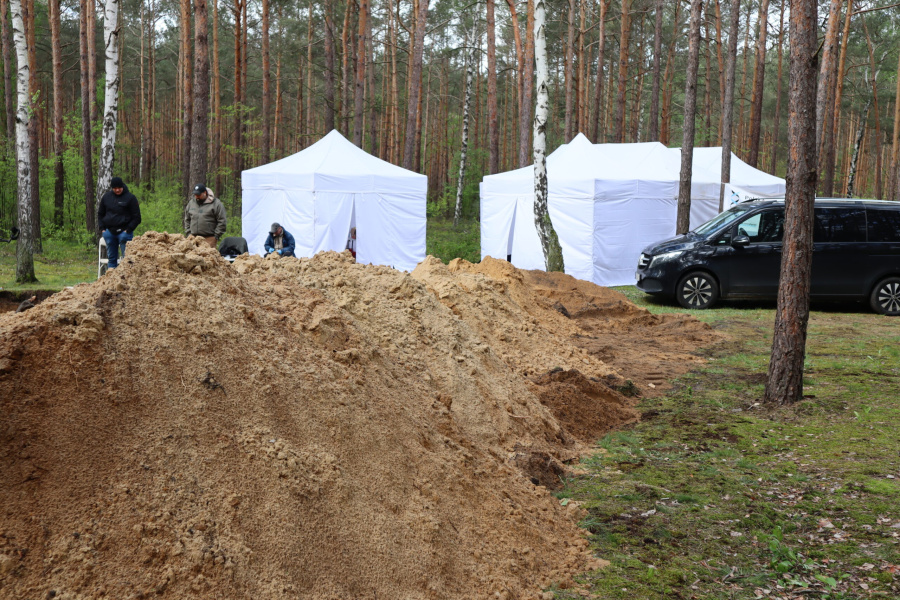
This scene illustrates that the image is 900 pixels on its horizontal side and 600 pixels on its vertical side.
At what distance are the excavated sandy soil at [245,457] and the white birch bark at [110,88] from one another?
1007cm

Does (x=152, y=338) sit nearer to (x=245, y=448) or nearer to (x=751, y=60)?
(x=245, y=448)

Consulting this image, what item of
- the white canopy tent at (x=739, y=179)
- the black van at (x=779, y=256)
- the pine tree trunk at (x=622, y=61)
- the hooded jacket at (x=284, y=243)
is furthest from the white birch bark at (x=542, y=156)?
the pine tree trunk at (x=622, y=61)

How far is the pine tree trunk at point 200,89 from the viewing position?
13.7 meters

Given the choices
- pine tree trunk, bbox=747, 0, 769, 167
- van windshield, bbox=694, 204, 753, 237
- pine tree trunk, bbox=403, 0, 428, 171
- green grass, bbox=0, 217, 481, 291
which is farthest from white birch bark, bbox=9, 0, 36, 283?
pine tree trunk, bbox=747, 0, 769, 167

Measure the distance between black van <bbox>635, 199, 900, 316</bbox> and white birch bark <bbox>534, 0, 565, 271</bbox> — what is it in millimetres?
2229

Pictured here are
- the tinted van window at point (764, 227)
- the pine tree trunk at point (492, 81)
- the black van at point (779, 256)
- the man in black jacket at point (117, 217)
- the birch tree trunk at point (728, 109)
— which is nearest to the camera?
the man in black jacket at point (117, 217)

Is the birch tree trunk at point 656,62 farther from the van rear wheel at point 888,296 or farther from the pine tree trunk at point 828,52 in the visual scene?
the van rear wheel at point 888,296

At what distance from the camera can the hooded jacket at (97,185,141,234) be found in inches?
415

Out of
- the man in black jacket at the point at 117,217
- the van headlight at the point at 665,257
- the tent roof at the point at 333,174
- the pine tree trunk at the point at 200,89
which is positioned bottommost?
the van headlight at the point at 665,257

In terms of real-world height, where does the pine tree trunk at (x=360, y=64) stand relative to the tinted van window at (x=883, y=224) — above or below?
above

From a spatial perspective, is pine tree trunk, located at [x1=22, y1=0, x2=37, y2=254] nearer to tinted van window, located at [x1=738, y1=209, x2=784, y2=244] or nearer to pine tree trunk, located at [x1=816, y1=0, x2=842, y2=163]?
tinted van window, located at [x1=738, y1=209, x2=784, y2=244]

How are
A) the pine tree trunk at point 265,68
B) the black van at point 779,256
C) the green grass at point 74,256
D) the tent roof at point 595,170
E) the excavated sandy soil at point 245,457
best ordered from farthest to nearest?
the pine tree trunk at point 265,68, the tent roof at point 595,170, the green grass at point 74,256, the black van at point 779,256, the excavated sandy soil at point 245,457

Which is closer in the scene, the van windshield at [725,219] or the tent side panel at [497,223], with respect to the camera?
the van windshield at [725,219]

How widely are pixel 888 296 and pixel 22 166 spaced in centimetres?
1452
